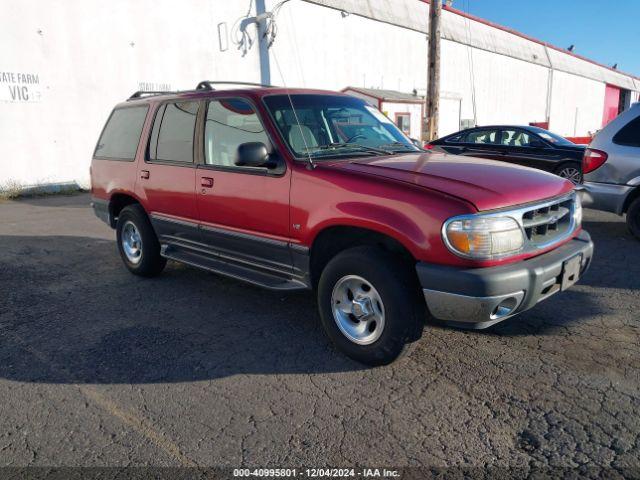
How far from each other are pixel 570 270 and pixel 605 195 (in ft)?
12.2

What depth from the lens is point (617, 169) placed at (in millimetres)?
6230

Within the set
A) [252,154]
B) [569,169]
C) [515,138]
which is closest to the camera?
[252,154]

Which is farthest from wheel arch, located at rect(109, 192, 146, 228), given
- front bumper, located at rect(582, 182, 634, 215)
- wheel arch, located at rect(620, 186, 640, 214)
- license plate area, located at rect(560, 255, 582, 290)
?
wheel arch, located at rect(620, 186, 640, 214)

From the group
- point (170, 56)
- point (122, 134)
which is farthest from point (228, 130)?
point (170, 56)

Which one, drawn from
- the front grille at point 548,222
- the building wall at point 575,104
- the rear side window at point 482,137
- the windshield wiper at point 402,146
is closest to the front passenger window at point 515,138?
the rear side window at point 482,137

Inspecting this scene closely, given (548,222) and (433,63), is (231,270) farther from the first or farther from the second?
(433,63)

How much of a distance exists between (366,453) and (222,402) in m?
0.96

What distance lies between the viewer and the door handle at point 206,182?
423cm

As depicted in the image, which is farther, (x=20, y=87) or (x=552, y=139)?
(x=20, y=87)

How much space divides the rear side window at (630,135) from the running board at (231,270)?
4.91 meters

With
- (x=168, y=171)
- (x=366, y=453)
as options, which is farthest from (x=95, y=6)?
(x=366, y=453)

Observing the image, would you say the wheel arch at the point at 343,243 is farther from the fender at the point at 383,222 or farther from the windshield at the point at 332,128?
the windshield at the point at 332,128

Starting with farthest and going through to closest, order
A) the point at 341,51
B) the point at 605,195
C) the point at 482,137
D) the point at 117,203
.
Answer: the point at 341,51
the point at 482,137
the point at 605,195
the point at 117,203

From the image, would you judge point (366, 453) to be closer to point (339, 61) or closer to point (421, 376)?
point (421, 376)
